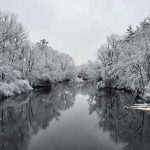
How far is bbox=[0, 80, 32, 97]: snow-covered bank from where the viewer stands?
25500 mm

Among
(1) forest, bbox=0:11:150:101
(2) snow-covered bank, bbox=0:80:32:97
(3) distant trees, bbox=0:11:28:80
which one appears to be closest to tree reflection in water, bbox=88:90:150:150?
(1) forest, bbox=0:11:150:101

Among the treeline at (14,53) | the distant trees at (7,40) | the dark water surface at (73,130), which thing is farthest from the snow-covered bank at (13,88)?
the dark water surface at (73,130)

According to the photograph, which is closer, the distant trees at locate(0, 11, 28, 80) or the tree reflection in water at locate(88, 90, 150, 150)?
the tree reflection in water at locate(88, 90, 150, 150)

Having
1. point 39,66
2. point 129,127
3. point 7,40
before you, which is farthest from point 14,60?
point 129,127

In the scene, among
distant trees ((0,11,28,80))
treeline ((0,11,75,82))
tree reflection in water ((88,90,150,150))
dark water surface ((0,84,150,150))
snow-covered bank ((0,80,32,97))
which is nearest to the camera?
dark water surface ((0,84,150,150))

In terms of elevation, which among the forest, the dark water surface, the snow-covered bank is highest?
the forest

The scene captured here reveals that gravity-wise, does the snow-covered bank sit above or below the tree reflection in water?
above

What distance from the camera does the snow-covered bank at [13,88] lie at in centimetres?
2550

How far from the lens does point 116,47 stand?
4662cm

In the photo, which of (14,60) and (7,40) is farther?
(14,60)

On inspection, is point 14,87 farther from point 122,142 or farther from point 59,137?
point 122,142

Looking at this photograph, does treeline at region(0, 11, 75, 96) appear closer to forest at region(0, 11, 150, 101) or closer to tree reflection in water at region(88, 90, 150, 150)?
forest at region(0, 11, 150, 101)

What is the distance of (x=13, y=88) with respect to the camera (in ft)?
92.4

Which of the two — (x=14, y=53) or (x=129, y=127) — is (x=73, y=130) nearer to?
(x=129, y=127)
